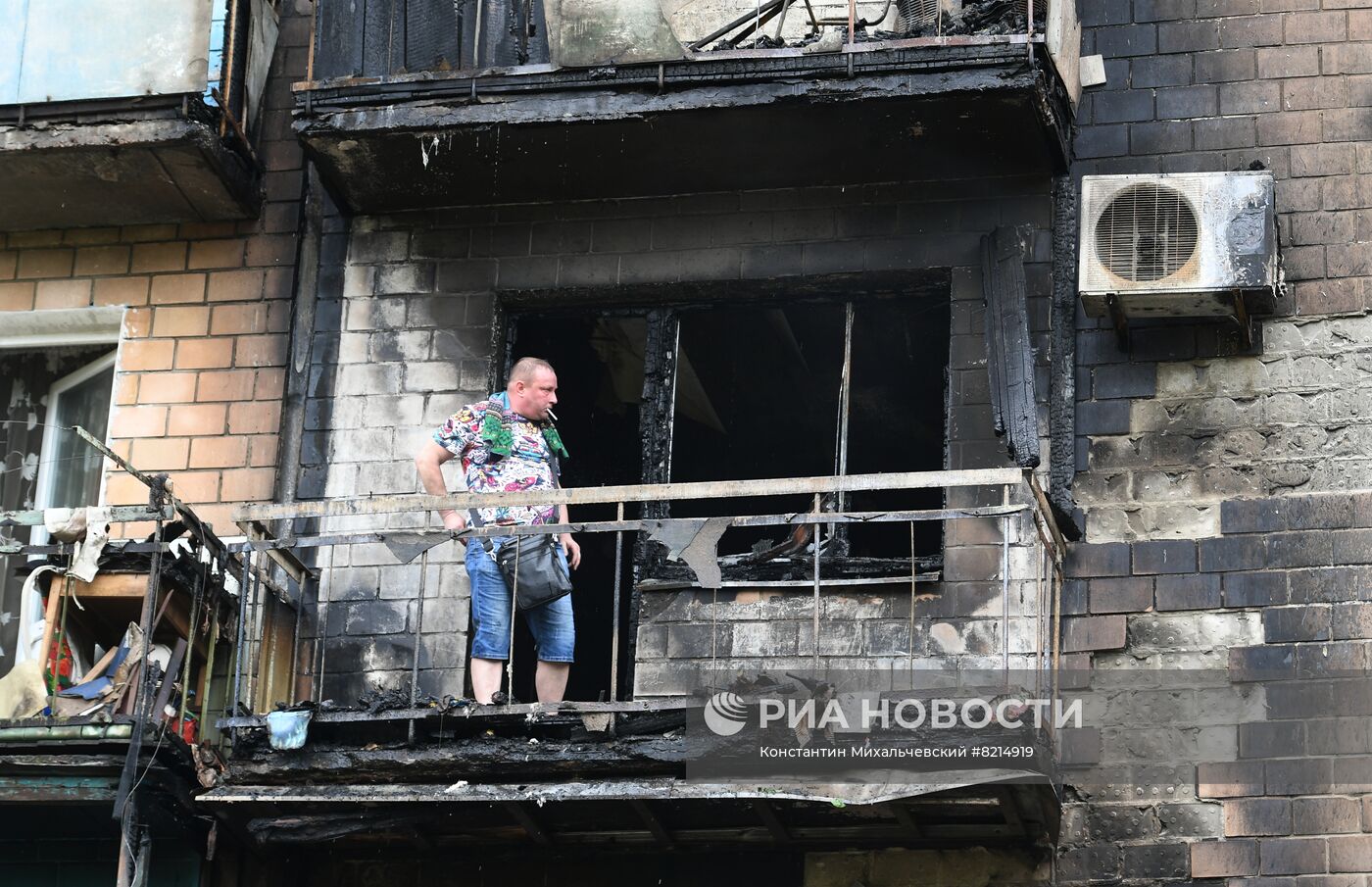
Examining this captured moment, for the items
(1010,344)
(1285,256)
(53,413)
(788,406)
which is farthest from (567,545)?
(1285,256)

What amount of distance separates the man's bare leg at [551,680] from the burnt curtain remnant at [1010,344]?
7.35ft

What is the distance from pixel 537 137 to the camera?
10.5 meters

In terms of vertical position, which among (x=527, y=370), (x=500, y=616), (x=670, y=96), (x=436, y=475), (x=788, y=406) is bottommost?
(x=500, y=616)

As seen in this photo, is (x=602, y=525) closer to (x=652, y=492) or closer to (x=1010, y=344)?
(x=652, y=492)

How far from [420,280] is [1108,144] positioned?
343 centimetres

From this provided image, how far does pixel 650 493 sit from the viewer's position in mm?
9430

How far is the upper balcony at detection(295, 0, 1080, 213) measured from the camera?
10.1m

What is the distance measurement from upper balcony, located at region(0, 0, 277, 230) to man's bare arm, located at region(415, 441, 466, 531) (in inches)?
80.1

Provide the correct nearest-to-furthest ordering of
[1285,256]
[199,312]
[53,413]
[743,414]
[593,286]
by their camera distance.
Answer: [1285,256] < [593,286] < [199,312] < [53,413] < [743,414]

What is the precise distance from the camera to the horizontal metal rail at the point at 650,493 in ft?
29.9

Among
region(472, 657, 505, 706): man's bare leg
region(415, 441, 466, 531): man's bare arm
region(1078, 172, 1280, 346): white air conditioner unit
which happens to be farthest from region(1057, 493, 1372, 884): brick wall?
region(415, 441, 466, 531): man's bare arm

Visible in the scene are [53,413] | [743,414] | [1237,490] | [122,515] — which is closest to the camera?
[122,515]

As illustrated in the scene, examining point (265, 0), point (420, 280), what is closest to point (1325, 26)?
point (420, 280)

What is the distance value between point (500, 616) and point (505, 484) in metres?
0.64
